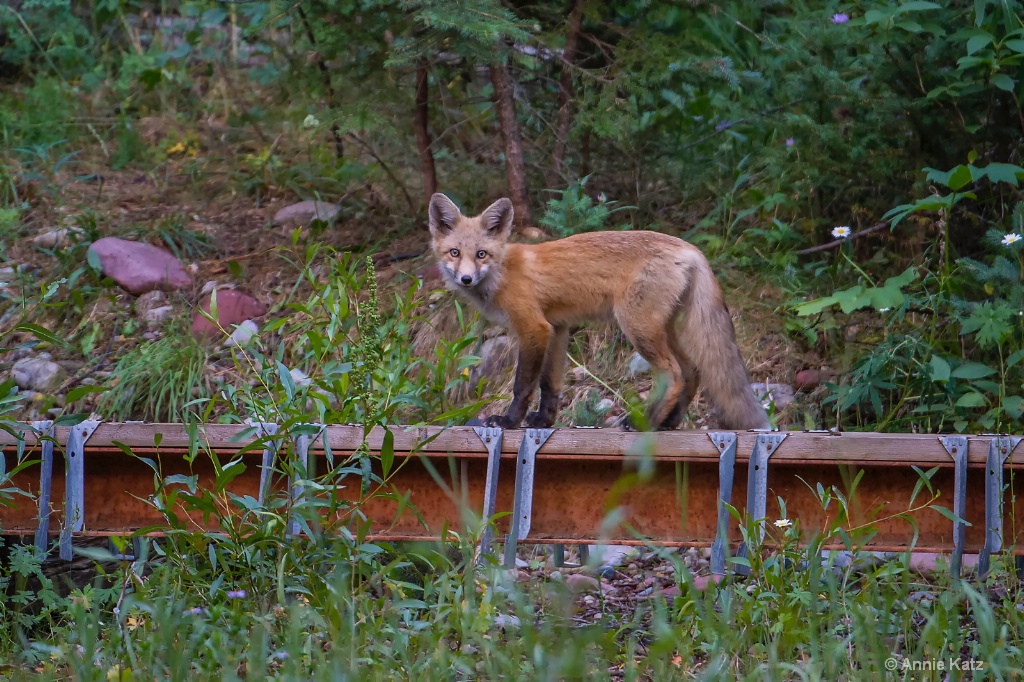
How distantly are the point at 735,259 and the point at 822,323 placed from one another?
80 cm

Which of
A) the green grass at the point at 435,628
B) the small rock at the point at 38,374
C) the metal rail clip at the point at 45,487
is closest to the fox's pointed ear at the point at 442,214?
the metal rail clip at the point at 45,487

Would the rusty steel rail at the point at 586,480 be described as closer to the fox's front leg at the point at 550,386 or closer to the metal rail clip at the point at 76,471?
the metal rail clip at the point at 76,471

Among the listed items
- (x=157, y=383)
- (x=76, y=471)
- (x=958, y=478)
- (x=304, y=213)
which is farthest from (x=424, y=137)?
(x=958, y=478)

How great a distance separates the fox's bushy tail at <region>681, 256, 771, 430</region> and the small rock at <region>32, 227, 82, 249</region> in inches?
181

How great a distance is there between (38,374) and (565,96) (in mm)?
3729

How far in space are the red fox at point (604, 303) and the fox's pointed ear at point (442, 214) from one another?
0.01 m

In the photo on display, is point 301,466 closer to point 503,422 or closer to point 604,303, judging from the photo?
point 503,422

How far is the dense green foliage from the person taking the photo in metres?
2.89

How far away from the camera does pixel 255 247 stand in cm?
699

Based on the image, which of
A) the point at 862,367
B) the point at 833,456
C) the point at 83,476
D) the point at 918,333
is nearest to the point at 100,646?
the point at 83,476

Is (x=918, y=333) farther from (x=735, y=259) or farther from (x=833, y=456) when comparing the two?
(x=833, y=456)

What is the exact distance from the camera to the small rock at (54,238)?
22.4 feet

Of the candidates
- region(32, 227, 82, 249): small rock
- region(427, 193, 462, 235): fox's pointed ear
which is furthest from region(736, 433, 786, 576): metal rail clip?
region(32, 227, 82, 249): small rock

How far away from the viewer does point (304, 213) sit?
279 inches
